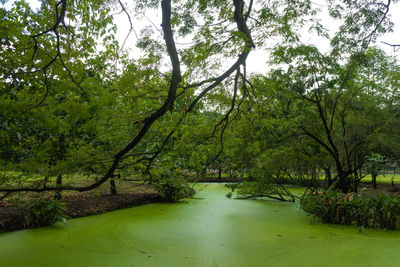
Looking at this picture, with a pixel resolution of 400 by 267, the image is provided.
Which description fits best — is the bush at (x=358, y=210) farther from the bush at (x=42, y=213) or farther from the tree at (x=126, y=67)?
the bush at (x=42, y=213)

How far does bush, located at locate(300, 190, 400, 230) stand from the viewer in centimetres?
350

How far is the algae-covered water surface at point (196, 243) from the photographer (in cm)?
246

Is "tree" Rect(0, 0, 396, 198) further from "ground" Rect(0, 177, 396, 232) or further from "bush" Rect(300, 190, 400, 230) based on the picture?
"bush" Rect(300, 190, 400, 230)

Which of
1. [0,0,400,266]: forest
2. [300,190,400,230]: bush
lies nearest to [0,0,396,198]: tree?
[0,0,400,266]: forest

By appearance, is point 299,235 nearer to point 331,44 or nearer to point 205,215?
point 205,215

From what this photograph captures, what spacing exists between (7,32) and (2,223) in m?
2.44

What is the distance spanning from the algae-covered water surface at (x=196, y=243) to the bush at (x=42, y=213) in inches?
5.3

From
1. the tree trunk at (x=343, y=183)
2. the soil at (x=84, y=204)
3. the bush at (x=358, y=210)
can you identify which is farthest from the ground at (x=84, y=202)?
the bush at (x=358, y=210)

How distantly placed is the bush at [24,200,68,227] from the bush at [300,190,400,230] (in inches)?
146

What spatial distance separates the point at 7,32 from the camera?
6.31ft

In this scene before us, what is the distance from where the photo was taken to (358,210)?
144 inches

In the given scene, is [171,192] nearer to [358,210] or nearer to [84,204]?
[84,204]

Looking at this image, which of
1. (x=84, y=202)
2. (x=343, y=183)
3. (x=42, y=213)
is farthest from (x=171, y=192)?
(x=343, y=183)

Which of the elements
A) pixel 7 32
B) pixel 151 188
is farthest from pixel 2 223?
pixel 151 188
